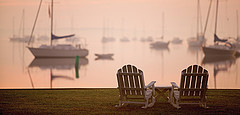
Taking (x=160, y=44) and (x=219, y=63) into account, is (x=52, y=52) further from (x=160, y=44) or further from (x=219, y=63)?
(x=160, y=44)

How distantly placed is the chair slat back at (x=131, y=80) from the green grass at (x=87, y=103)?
0.38 meters

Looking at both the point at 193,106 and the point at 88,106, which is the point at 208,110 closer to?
the point at 193,106

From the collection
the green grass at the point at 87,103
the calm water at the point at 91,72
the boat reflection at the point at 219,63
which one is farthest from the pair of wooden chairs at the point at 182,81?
the boat reflection at the point at 219,63

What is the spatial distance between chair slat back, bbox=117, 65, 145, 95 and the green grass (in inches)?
14.9

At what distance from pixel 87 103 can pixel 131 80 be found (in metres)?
1.39

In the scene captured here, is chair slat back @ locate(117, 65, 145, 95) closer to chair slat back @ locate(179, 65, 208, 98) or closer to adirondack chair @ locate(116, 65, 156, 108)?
adirondack chair @ locate(116, 65, 156, 108)

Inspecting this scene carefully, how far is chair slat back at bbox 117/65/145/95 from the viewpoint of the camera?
7.35 metres

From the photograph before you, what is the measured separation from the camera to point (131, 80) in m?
7.41

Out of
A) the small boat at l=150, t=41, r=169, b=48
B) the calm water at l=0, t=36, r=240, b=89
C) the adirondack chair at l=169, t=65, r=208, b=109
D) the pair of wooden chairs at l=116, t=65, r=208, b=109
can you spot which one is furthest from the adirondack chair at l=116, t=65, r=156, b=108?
the small boat at l=150, t=41, r=169, b=48

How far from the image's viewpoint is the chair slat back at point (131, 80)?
735 centimetres

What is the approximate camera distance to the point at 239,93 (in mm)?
10023

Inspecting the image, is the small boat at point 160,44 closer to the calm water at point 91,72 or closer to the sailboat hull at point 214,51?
the calm water at point 91,72

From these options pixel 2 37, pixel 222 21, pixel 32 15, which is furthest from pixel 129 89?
pixel 2 37

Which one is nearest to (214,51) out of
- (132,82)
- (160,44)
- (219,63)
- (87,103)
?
(219,63)
